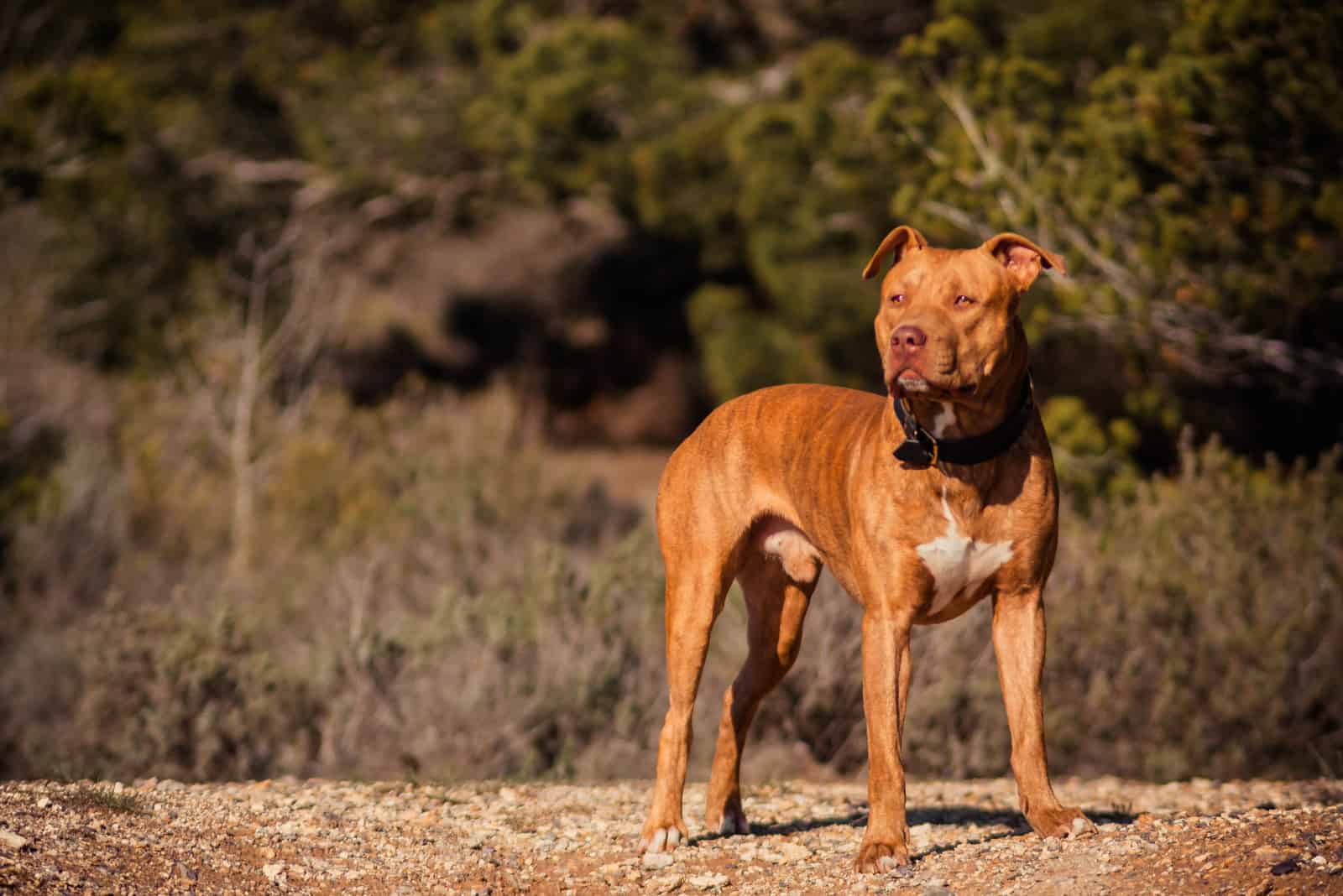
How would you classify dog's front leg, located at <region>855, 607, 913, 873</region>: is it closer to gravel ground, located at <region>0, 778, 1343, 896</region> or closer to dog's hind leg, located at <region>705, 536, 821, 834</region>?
gravel ground, located at <region>0, 778, 1343, 896</region>

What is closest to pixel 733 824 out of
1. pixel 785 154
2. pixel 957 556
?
pixel 957 556

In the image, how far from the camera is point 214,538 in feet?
50.6

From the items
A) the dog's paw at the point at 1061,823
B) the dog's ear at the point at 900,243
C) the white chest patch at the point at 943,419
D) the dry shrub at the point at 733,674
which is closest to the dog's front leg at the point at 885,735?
the dog's paw at the point at 1061,823

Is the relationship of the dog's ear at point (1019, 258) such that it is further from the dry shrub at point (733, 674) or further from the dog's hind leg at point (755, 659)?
the dry shrub at point (733, 674)

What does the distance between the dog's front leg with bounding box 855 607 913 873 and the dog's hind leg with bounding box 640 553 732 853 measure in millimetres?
789

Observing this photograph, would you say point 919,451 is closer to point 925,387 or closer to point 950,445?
point 950,445

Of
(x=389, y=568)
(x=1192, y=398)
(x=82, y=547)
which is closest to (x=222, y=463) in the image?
(x=82, y=547)

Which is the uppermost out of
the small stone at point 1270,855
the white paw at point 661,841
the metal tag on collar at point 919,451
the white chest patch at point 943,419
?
the white chest patch at point 943,419

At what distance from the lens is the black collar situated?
17.5 ft

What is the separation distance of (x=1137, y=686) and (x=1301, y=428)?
424 cm

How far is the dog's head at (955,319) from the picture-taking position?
512 cm

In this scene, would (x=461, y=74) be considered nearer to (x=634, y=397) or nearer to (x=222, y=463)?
(x=222, y=463)

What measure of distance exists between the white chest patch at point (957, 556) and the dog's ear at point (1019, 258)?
81 cm

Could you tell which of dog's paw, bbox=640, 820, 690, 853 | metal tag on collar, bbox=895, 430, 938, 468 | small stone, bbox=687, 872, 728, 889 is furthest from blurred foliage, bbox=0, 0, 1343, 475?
small stone, bbox=687, 872, 728, 889
